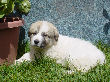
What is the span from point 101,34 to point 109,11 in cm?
49

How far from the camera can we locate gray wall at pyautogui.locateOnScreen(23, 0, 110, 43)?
18.9 feet

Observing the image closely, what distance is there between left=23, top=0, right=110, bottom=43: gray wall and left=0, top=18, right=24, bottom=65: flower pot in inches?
39.1

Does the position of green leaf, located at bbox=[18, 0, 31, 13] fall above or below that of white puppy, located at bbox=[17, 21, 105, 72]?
above

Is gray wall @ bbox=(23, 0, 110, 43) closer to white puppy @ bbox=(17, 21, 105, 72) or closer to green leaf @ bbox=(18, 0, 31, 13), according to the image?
green leaf @ bbox=(18, 0, 31, 13)

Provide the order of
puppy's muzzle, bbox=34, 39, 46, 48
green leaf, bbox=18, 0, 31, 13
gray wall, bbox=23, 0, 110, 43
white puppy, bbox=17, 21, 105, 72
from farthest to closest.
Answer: gray wall, bbox=23, 0, 110, 43, green leaf, bbox=18, 0, 31, 13, white puppy, bbox=17, 21, 105, 72, puppy's muzzle, bbox=34, 39, 46, 48

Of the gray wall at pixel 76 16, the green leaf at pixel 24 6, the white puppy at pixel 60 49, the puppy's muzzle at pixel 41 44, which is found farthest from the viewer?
the gray wall at pixel 76 16

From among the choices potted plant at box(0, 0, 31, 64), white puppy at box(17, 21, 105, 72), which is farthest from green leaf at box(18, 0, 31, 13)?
white puppy at box(17, 21, 105, 72)

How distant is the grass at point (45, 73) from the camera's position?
13.1ft

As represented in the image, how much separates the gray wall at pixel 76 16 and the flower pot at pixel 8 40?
3.26ft

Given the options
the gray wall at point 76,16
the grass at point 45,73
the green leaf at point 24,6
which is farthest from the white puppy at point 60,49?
the gray wall at point 76,16

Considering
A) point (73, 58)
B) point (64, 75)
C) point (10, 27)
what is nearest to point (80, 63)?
point (73, 58)

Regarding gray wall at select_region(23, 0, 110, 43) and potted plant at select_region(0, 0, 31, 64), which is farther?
gray wall at select_region(23, 0, 110, 43)

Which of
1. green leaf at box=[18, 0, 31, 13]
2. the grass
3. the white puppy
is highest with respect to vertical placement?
green leaf at box=[18, 0, 31, 13]

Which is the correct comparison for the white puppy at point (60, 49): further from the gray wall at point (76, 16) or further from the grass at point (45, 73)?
the gray wall at point (76, 16)
